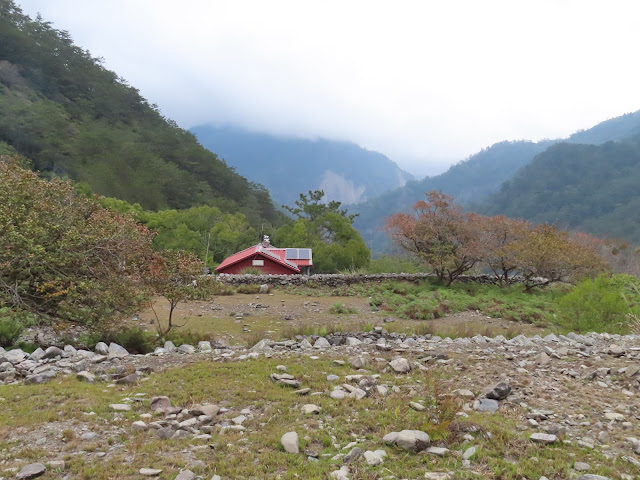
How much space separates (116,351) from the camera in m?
7.63

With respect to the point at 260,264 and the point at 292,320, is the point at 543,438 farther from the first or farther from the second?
the point at 260,264

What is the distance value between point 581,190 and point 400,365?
98.5 metres

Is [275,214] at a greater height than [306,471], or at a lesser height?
greater

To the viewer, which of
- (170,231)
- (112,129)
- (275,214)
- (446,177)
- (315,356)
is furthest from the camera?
(446,177)

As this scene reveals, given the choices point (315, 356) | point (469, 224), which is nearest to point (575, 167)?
point (469, 224)

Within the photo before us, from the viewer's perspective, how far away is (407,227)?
76.9 ft

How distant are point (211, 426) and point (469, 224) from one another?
21533mm

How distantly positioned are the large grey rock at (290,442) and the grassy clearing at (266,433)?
68mm

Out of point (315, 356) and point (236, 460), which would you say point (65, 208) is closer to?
point (315, 356)

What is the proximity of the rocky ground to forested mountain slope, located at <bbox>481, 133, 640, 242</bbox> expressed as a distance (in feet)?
239

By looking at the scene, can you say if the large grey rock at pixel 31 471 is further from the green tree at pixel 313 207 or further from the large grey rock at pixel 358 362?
the green tree at pixel 313 207

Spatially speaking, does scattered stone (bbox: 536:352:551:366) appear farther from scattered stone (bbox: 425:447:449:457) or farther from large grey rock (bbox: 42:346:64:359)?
large grey rock (bbox: 42:346:64:359)

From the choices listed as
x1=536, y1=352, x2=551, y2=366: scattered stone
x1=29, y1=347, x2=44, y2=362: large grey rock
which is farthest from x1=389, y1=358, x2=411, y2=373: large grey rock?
x1=29, y1=347, x2=44, y2=362: large grey rock

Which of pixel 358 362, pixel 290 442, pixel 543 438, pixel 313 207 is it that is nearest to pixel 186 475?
pixel 290 442
